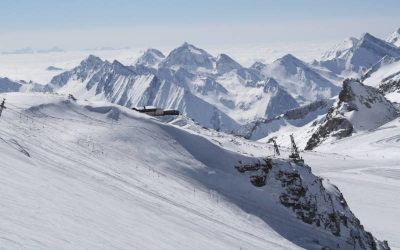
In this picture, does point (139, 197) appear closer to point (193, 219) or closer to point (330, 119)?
point (193, 219)

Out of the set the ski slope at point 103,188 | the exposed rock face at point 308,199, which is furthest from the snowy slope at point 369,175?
the ski slope at point 103,188

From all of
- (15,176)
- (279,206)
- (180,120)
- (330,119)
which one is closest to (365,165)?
(180,120)

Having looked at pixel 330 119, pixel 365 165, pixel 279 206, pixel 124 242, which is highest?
pixel 330 119

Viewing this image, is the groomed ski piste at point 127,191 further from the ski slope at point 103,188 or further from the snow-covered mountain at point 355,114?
the snow-covered mountain at point 355,114

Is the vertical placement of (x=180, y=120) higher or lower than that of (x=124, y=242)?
higher

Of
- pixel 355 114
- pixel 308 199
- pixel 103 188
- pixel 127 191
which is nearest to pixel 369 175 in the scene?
pixel 308 199

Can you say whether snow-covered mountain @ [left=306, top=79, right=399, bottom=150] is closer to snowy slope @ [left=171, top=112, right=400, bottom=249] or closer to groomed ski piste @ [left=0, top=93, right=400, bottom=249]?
snowy slope @ [left=171, top=112, right=400, bottom=249]
